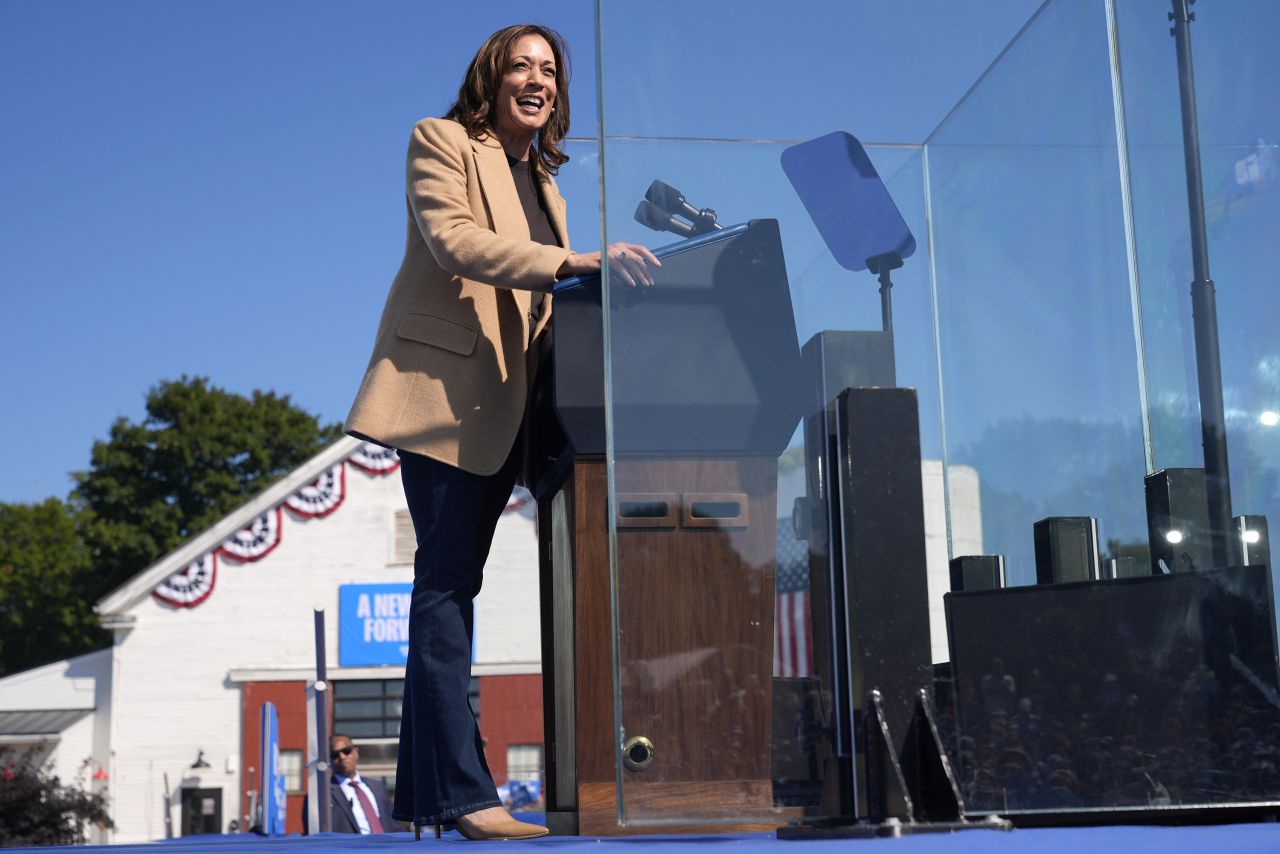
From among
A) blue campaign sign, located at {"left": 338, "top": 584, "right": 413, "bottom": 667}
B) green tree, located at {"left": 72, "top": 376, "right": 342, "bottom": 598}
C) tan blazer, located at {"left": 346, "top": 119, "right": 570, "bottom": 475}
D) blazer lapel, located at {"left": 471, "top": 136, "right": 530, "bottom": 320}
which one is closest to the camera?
tan blazer, located at {"left": 346, "top": 119, "right": 570, "bottom": 475}

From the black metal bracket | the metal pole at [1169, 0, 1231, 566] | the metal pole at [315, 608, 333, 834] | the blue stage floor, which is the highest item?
the metal pole at [1169, 0, 1231, 566]

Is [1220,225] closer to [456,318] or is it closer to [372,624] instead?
[456,318]

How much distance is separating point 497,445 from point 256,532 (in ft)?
76.5

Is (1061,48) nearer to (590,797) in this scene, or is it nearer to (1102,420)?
(1102,420)

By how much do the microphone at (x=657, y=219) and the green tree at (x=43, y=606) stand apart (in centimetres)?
3597

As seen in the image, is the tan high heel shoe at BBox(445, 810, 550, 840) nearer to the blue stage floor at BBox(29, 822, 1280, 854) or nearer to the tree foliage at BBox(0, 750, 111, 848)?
the blue stage floor at BBox(29, 822, 1280, 854)

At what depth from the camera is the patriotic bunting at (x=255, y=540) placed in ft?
81.3

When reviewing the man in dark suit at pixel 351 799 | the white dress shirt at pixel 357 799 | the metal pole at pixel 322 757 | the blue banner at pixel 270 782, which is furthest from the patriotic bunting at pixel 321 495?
the metal pole at pixel 322 757

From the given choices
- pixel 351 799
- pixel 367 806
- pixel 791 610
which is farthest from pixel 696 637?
pixel 367 806

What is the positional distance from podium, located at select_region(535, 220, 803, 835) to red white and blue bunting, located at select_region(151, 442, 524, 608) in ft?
73.9

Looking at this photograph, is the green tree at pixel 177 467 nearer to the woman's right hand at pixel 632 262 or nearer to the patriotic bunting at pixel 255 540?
the patriotic bunting at pixel 255 540

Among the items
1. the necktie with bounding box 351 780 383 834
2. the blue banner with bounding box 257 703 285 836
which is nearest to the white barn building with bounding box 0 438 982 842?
the blue banner with bounding box 257 703 285 836

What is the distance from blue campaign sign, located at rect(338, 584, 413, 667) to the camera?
23.4 m

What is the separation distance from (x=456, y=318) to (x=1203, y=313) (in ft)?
4.49
